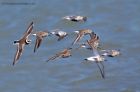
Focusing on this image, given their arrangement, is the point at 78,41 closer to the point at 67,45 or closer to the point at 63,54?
the point at 63,54

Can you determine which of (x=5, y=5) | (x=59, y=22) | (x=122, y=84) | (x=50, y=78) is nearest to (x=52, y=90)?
(x=50, y=78)

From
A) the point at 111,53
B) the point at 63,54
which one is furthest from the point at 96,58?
the point at 111,53

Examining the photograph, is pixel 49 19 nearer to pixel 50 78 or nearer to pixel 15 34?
pixel 15 34

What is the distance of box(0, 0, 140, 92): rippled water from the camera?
10906mm

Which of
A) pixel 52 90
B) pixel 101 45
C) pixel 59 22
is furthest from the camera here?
pixel 59 22

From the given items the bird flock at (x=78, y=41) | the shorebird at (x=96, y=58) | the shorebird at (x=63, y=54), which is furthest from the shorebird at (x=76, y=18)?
the shorebird at (x=96, y=58)

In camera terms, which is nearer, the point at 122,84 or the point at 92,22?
the point at 122,84

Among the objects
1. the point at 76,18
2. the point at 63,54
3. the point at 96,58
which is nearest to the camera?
the point at 96,58

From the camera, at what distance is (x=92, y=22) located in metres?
12.3

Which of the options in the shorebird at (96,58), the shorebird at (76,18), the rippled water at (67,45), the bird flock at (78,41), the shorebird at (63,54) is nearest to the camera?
the bird flock at (78,41)

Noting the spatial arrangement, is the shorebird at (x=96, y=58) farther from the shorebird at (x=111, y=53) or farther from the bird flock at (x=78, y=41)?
the shorebird at (x=111, y=53)

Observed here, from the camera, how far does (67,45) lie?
1169 centimetres

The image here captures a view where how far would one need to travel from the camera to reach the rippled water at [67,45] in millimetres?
10906

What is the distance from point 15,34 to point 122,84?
240 cm
